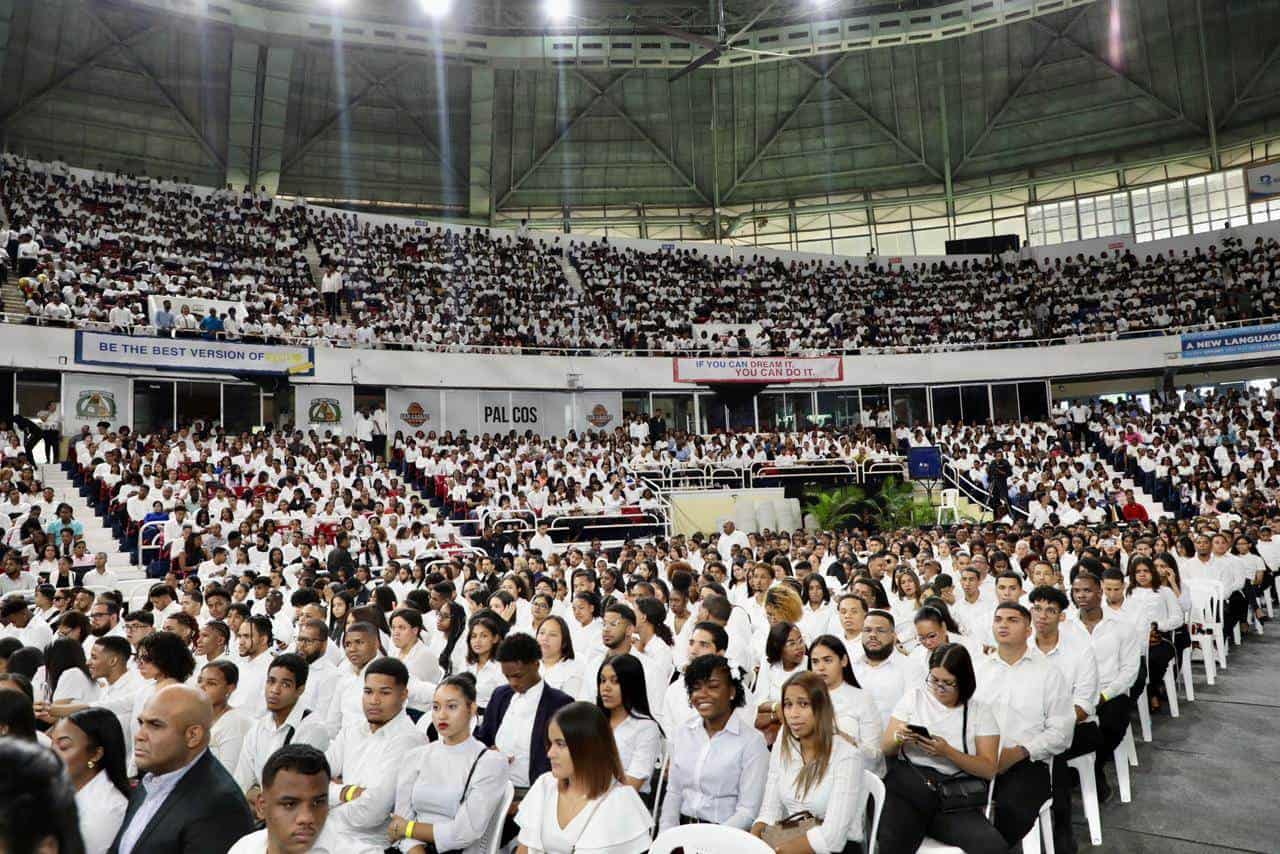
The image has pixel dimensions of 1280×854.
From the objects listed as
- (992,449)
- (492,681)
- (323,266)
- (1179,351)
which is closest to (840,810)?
(492,681)

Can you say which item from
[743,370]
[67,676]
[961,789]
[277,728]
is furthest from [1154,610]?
[743,370]

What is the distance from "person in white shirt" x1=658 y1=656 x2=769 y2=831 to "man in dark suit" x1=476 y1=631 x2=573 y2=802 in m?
0.76

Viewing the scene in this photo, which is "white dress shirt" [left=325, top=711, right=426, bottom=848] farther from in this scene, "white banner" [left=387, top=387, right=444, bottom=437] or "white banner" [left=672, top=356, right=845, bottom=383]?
"white banner" [left=672, top=356, right=845, bottom=383]

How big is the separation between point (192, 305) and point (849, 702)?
21.1m

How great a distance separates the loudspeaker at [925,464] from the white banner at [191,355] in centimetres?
1529

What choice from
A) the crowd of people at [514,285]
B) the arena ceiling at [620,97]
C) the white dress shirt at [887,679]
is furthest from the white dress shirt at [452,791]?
the arena ceiling at [620,97]

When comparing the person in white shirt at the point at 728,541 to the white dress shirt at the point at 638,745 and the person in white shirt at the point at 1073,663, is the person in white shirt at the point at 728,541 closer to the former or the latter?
the person in white shirt at the point at 1073,663

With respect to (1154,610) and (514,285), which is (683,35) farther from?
(1154,610)

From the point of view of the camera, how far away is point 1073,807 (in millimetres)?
5723

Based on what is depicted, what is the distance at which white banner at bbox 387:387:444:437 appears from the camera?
25859mm

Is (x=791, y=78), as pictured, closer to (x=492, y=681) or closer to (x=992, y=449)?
(x=992, y=449)

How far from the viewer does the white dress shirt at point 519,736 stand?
470cm

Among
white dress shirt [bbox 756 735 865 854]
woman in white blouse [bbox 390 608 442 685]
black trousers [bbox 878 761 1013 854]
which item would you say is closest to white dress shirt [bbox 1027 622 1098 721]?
black trousers [bbox 878 761 1013 854]

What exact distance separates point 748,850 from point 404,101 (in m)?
33.5
